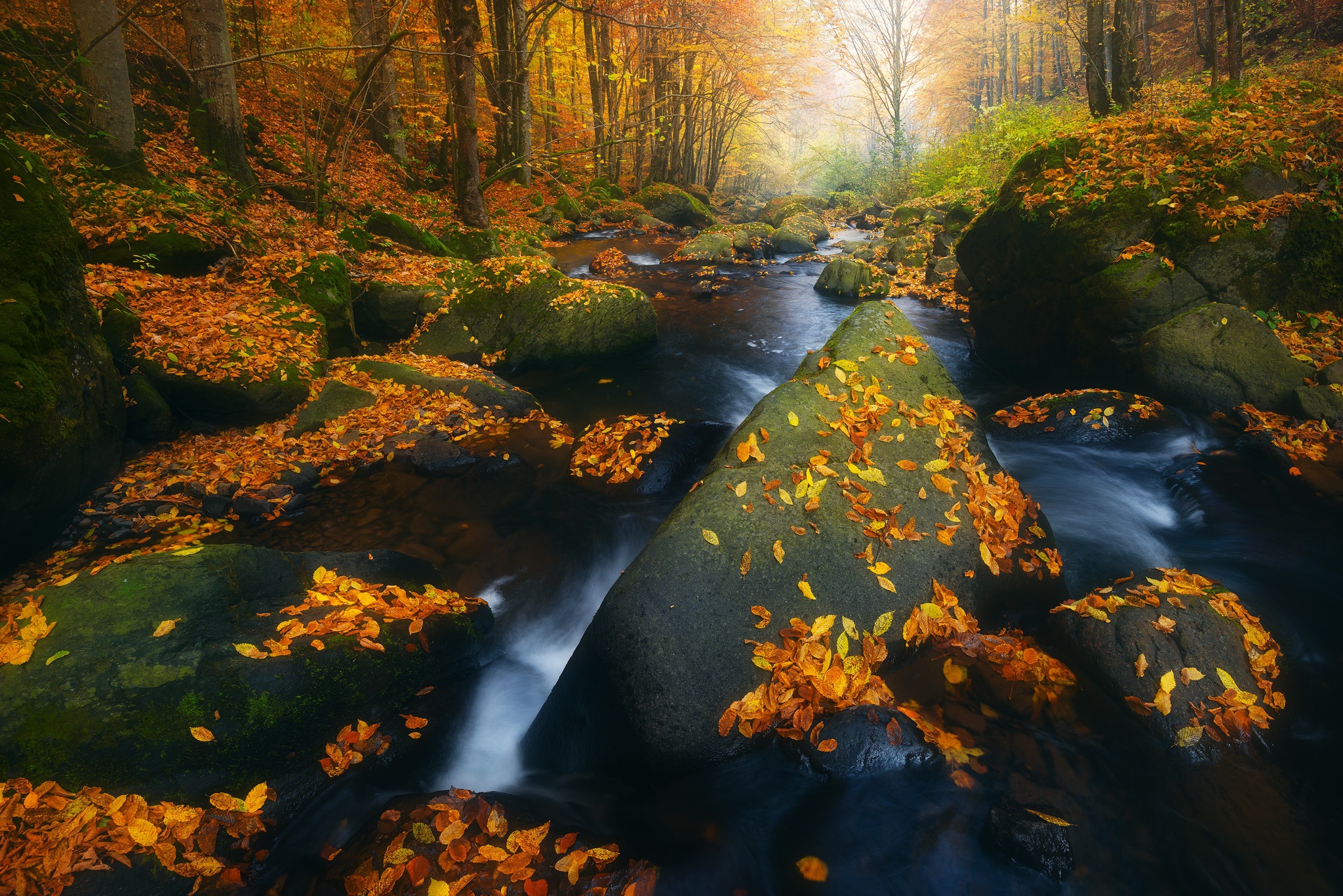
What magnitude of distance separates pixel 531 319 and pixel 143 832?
25.3 feet

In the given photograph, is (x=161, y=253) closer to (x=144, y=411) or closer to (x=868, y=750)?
(x=144, y=411)

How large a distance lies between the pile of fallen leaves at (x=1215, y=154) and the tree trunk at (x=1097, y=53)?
2.89m

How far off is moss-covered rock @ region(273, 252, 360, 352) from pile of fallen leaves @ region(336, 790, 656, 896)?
723 cm

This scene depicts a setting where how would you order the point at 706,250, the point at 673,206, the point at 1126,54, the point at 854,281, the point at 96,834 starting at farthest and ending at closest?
the point at 673,206
the point at 706,250
the point at 854,281
the point at 1126,54
the point at 96,834

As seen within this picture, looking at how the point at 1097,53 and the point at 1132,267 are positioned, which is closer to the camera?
the point at 1132,267

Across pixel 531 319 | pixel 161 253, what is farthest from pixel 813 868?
pixel 161 253

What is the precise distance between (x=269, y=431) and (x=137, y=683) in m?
4.25

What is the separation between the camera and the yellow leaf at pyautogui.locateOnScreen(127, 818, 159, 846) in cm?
264

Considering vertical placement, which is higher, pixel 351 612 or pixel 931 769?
pixel 351 612

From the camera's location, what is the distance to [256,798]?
9.89 feet

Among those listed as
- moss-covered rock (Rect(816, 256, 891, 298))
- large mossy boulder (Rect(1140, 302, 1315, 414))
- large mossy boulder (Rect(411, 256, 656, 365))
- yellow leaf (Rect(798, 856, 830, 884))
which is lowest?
yellow leaf (Rect(798, 856, 830, 884))

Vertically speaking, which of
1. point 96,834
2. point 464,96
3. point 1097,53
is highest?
point 464,96

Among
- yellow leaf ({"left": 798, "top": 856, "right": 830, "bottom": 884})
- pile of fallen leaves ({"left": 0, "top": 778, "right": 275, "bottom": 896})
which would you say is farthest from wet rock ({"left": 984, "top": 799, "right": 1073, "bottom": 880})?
pile of fallen leaves ({"left": 0, "top": 778, "right": 275, "bottom": 896})

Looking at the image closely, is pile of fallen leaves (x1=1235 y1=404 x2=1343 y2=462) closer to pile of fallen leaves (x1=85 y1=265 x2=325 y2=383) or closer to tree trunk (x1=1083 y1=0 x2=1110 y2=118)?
tree trunk (x1=1083 y1=0 x2=1110 y2=118)
